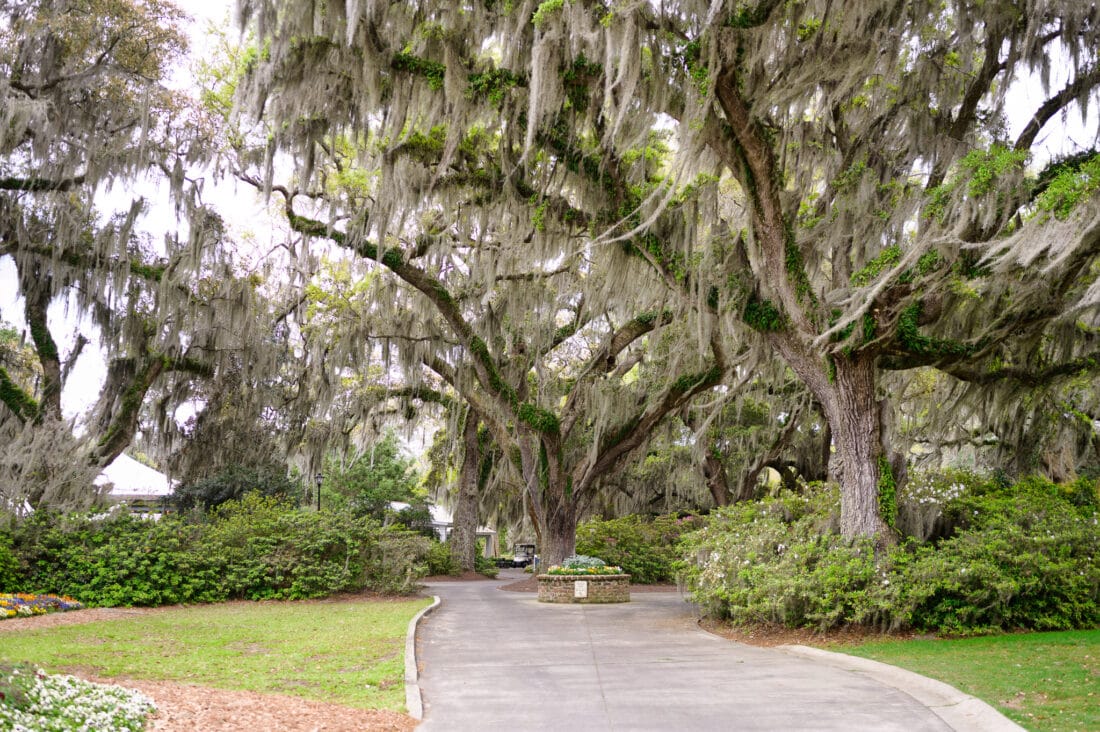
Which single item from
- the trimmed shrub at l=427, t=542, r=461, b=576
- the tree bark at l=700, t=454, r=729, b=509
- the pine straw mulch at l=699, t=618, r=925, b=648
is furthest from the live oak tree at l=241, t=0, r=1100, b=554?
the trimmed shrub at l=427, t=542, r=461, b=576

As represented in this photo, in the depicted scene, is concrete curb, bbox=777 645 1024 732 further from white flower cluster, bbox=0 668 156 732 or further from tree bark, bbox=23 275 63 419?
tree bark, bbox=23 275 63 419

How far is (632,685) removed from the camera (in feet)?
22.6

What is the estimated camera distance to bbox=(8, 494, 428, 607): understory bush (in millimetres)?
14000

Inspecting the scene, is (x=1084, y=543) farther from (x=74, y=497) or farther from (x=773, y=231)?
(x=74, y=497)

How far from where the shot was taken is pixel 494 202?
14.1 meters

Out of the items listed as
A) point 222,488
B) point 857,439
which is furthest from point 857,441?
point 222,488

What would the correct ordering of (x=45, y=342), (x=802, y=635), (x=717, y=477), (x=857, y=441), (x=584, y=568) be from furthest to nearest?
(x=717, y=477) < (x=45, y=342) < (x=584, y=568) < (x=857, y=441) < (x=802, y=635)

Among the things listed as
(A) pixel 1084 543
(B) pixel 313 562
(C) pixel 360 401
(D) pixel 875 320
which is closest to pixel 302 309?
(C) pixel 360 401

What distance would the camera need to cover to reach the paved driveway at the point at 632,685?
5.50 meters

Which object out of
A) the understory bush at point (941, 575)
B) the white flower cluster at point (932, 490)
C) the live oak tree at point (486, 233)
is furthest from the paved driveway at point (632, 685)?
the live oak tree at point (486, 233)

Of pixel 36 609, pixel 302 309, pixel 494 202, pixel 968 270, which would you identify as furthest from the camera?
pixel 302 309

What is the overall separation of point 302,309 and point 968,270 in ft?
47.2

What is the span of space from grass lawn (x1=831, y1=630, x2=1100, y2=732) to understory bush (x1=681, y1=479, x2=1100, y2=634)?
470mm

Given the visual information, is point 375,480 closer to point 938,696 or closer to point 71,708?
point 938,696
